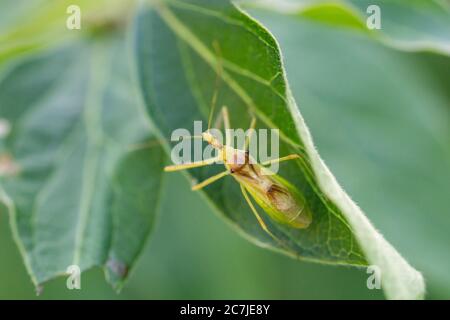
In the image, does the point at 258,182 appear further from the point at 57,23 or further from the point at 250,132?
the point at 57,23

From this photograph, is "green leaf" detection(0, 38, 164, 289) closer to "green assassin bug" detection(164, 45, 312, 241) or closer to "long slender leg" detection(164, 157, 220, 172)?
"long slender leg" detection(164, 157, 220, 172)

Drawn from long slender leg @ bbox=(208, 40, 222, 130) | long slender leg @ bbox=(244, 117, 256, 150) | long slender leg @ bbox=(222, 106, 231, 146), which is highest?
long slender leg @ bbox=(208, 40, 222, 130)

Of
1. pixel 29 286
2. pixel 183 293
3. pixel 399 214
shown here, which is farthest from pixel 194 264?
pixel 399 214

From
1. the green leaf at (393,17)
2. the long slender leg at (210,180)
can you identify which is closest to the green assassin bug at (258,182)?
the long slender leg at (210,180)

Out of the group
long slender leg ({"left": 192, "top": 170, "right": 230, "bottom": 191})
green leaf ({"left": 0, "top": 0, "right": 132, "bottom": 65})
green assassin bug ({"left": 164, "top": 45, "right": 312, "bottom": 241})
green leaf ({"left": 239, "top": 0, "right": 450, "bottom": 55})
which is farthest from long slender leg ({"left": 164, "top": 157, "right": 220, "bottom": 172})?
green leaf ({"left": 0, "top": 0, "right": 132, "bottom": 65})
